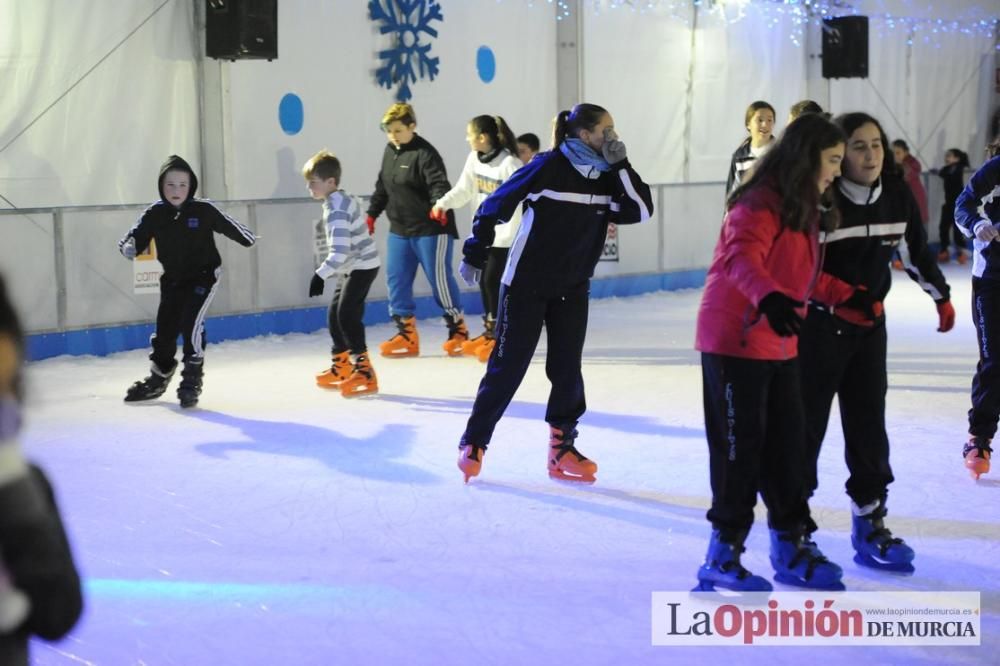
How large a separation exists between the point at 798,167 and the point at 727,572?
3.26 ft

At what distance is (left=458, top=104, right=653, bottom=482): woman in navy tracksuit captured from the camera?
4336 mm

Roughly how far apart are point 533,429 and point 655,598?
2359mm

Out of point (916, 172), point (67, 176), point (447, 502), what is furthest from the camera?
point (916, 172)

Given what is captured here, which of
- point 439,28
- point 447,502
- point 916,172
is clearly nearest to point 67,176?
point 439,28

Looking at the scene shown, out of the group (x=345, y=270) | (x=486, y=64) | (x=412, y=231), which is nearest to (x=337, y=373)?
(x=345, y=270)

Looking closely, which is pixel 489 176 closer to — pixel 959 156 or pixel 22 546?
pixel 22 546

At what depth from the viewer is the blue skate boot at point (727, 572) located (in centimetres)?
330

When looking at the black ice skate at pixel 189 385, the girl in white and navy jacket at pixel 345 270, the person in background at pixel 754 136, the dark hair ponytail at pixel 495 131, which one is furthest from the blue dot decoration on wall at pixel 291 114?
the person in background at pixel 754 136

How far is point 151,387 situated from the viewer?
6.34 m

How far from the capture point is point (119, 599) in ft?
11.0

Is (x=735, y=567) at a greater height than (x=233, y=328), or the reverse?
(x=735, y=567)

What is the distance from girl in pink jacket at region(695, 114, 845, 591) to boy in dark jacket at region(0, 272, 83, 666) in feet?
6.46

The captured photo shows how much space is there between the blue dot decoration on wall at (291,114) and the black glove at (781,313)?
668 cm

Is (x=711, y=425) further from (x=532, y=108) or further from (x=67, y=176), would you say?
(x=532, y=108)
